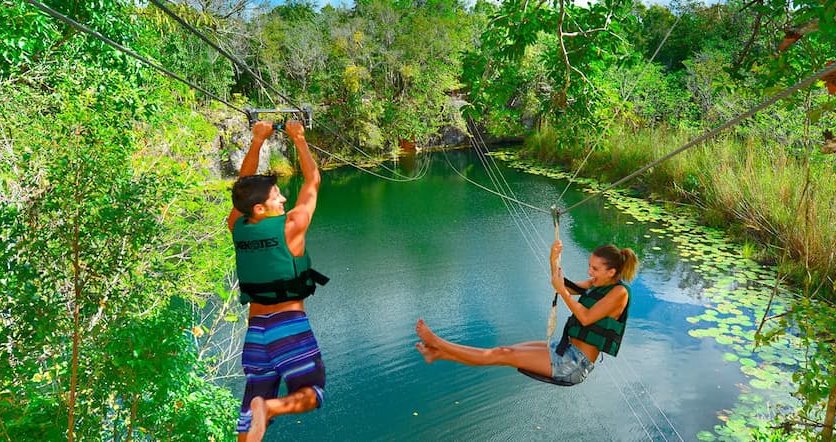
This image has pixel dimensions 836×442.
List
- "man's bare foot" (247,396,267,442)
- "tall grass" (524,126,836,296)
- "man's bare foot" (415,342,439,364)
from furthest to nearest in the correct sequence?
"tall grass" (524,126,836,296) < "man's bare foot" (415,342,439,364) < "man's bare foot" (247,396,267,442)

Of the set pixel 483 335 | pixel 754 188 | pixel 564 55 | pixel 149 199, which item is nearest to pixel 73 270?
pixel 149 199

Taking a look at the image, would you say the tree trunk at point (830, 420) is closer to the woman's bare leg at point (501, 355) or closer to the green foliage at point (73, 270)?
the woman's bare leg at point (501, 355)

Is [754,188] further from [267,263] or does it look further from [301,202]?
[267,263]

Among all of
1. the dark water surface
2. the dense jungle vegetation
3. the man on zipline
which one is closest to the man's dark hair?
the man on zipline

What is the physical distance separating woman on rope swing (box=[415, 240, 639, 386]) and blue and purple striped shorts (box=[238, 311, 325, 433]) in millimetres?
810

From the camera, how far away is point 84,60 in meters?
3.58

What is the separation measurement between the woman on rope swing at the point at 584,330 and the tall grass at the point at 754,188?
1774mm

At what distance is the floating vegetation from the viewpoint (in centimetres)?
494

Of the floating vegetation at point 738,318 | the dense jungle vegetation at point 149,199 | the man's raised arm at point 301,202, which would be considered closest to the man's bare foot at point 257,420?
the man's raised arm at point 301,202

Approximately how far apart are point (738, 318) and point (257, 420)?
6104mm

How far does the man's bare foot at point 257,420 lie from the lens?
184cm

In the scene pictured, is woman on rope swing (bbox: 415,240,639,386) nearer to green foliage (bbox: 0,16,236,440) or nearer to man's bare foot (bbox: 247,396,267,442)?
A: man's bare foot (bbox: 247,396,267,442)

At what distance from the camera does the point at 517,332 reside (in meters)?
6.50

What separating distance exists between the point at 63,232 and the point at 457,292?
223 inches
